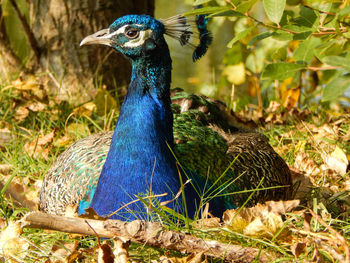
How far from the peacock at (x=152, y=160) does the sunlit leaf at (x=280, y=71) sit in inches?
14.1

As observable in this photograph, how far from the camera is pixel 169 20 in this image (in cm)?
225

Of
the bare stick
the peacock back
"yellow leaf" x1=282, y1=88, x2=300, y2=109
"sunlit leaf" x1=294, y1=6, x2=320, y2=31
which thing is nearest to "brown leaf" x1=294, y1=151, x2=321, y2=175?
the peacock back

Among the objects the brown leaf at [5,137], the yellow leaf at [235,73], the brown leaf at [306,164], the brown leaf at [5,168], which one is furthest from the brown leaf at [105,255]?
the yellow leaf at [235,73]

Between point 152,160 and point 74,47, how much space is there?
1804 millimetres

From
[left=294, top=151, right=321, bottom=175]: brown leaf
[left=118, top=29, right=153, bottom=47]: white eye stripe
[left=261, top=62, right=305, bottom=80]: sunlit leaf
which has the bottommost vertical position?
[left=294, top=151, right=321, bottom=175]: brown leaf

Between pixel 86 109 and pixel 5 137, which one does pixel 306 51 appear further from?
pixel 5 137

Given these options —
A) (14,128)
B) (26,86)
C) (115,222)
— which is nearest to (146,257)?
(115,222)

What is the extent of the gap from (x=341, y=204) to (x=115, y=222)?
1.27 metres

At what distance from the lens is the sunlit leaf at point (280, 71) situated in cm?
206

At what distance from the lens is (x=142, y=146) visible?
207cm

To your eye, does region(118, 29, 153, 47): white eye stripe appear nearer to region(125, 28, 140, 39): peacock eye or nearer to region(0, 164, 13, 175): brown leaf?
region(125, 28, 140, 39): peacock eye

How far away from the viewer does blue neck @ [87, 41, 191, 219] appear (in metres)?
2.02

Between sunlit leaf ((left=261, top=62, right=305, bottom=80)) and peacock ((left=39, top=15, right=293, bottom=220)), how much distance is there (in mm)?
358

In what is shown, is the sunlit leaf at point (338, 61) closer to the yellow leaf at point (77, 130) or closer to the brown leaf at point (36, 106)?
the yellow leaf at point (77, 130)
